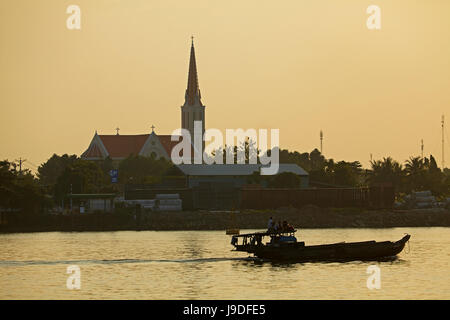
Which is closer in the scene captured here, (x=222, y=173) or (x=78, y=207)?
(x=78, y=207)

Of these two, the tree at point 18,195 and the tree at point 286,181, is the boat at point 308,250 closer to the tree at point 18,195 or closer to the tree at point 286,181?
the tree at point 18,195

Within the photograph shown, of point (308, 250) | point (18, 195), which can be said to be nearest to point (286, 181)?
point (18, 195)

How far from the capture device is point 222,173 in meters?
197

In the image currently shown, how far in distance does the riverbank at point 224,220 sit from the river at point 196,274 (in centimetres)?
3828

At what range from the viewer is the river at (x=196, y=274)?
75.2 metres

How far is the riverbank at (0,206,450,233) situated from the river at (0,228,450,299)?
38280 mm

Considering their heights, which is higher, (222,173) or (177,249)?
(222,173)

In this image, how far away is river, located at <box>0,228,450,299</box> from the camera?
7525 cm

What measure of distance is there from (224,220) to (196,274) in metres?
81.0

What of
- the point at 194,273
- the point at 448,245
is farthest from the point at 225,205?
the point at 194,273


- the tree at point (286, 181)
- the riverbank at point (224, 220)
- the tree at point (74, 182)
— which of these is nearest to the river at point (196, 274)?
the riverbank at point (224, 220)

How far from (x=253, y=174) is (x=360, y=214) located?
26464mm

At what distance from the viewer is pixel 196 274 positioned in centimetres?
8688
